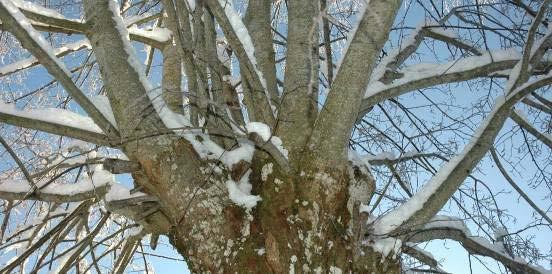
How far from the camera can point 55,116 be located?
6.66 ft

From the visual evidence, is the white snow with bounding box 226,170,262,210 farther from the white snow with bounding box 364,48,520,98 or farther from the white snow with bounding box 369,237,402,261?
the white snow with bounding box 364,48,520,98

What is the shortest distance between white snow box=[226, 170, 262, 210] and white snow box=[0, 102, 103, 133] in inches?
26.7

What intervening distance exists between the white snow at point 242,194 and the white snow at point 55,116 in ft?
2.23

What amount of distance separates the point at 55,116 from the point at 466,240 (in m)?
1.99

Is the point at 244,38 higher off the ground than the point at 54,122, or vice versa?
the point at 244,38

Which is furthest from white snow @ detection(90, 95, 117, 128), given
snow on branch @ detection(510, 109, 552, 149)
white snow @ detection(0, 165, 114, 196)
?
snow on branch @ detection(510, 109, 552, 149)

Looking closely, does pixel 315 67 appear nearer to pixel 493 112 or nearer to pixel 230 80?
pixel 230 80

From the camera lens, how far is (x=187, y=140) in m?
1.96

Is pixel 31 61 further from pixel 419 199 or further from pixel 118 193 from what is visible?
pixel 419 199

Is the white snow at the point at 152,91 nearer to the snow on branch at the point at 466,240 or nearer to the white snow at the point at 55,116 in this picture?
the white snow at the point at 55,116

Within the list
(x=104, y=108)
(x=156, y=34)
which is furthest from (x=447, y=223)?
(x=156, y=34)

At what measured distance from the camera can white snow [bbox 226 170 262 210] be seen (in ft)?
5.98

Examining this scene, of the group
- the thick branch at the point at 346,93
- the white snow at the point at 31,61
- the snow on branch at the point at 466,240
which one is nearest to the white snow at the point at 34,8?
the white snow at the point at 31,61

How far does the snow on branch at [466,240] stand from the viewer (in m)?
2.22
